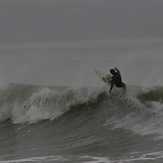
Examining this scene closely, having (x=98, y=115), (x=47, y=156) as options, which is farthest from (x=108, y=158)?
(x=98, y=115)

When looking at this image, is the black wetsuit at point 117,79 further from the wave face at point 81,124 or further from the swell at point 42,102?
the swell at point 42,102

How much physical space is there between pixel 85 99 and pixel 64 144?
4.86 metres

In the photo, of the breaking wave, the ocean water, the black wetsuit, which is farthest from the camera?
the black wetsuit

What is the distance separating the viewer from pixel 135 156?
34.3 ft

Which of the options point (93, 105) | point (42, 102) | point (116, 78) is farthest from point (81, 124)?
point (42, 102)

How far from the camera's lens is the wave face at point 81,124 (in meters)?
11.4

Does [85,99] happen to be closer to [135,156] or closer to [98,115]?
[98,115]

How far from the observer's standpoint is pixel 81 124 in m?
15.5

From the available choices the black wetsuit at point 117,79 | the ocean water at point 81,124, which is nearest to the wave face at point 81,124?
the ocean water at point 81,124

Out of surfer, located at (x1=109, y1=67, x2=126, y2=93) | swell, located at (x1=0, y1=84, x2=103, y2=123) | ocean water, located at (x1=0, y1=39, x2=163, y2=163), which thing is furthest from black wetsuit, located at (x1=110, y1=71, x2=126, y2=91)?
swell, located at (x1=0, y1=84, x2=103, y2=123)

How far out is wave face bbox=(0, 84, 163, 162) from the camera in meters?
11.4

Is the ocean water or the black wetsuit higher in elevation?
the black wetsuit

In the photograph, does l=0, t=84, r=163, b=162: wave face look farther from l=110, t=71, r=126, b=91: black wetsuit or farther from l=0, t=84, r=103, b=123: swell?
l=110, t=71, r=126, b=91: black wetsuit

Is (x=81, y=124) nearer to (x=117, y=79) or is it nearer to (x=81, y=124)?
(x=81, y=124)
